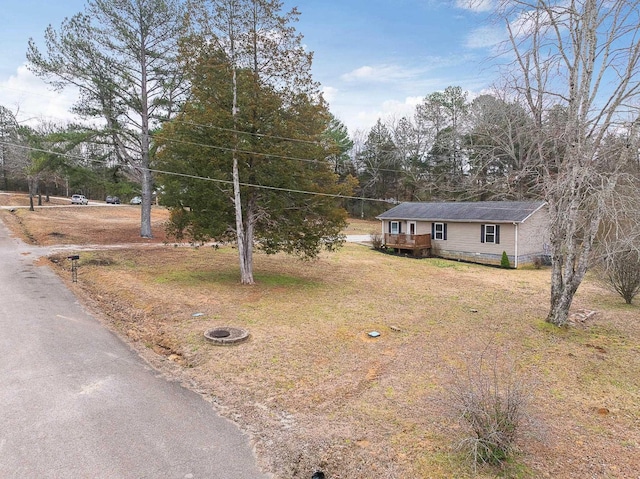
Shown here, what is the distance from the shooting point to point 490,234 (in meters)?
21.1

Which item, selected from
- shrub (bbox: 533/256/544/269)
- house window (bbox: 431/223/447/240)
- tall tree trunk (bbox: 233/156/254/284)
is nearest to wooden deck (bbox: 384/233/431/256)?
house window (bbox: 431/223/447/240)

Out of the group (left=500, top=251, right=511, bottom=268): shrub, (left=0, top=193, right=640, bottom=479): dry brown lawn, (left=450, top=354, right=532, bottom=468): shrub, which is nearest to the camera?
(left=450, top=354, right=532, bottom=468): shrub

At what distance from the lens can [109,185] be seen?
20.8m

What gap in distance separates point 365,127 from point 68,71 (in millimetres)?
36516

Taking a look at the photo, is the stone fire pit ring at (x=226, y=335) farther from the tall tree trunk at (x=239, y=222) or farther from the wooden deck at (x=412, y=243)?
the wooden deck at (x=412, y=243)

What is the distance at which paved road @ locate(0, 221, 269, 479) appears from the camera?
3.77m

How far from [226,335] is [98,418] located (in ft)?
10.6

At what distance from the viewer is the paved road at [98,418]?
12.4 feet

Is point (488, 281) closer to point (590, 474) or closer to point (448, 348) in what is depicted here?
point (448, 348)

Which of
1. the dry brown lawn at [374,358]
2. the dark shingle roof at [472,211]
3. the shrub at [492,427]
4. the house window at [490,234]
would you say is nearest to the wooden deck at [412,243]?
the dark shingle roof at [472,211]

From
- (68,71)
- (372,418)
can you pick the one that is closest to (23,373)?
(372,418)

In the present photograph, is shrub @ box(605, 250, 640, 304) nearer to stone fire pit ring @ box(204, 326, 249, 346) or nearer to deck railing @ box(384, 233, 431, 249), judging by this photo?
stone fire pit ring @ box(204, 326, 249, 346)

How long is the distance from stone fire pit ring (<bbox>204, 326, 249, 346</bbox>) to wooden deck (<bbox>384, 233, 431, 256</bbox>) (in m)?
16.7

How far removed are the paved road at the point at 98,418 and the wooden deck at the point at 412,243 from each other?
Result: 1842 cm
